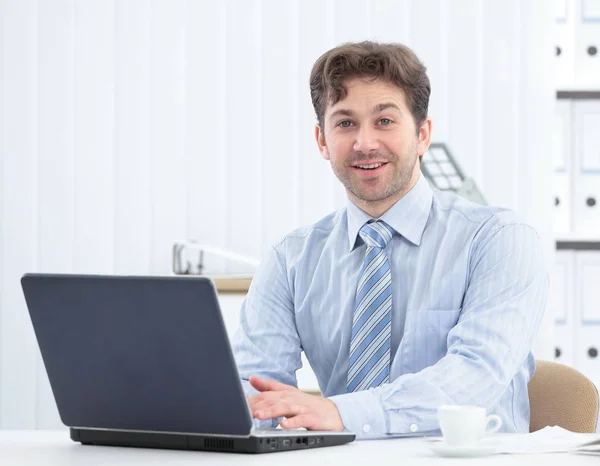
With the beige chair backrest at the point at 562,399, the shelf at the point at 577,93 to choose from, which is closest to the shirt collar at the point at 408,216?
the beige chair backrest at the point at 562,399

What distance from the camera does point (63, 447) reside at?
54.7 inches

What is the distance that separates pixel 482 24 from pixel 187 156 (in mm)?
1178

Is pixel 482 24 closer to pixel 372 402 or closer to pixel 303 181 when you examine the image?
pixel 303 181

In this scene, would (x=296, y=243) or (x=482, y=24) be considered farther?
(x=482, y=24)

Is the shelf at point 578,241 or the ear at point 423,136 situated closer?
the ear at point 423,136

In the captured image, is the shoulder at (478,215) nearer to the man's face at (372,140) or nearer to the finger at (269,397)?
the man's face at (372,140)

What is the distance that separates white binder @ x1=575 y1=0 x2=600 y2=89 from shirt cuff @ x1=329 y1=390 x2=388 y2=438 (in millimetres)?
2425

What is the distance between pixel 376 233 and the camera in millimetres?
1901

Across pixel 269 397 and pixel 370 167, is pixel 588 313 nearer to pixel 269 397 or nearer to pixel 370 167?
pixel 370 167

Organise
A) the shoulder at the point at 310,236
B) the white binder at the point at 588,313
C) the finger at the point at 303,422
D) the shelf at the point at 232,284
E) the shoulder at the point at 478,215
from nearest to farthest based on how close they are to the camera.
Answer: the finger at the point at 303,422 → the shoulder at the point at 478,215 → the shoulder at the point at 310,236 → the shelf at the point at 232,284 → the white binder at the point at 588,313

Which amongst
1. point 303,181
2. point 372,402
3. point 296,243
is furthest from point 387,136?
point 303,181

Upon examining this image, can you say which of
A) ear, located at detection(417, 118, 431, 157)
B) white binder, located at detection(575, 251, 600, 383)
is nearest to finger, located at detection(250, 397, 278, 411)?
ear, located at detection(417, 118, 431, 157)

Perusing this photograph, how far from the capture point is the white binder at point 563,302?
11.9ft

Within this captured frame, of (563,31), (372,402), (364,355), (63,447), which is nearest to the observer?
(63,447)
